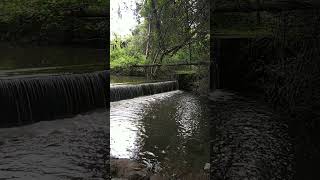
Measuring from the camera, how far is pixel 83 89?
292cm

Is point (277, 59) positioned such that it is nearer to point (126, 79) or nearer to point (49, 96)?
point (126, 79)

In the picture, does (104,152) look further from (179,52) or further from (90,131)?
(179,52)

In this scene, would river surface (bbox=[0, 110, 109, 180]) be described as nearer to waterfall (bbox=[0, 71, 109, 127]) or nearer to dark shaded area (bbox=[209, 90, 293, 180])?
waterfall (bbox=[0, 71, 109, 127])

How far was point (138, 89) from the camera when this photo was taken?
3469mm

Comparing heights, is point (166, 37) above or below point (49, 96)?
above

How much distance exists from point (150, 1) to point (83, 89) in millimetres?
990

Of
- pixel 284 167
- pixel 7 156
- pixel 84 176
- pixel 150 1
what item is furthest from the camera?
pixel 284 167

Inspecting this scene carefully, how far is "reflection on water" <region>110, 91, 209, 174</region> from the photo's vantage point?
3371mm

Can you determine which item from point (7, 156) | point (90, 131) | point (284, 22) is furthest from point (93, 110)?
point (284, 22)

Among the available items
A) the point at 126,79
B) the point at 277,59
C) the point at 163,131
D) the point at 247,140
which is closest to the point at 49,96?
the point at 126,79

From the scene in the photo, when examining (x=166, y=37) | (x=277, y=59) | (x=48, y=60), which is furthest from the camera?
(x=277, y=59)

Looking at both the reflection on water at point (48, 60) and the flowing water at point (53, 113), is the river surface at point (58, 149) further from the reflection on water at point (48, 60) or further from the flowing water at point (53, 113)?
the reflection on water at point (48, 60)

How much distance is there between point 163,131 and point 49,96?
1.13 metres

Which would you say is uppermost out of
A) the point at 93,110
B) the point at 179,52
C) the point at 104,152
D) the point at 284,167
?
the point at 179,52
